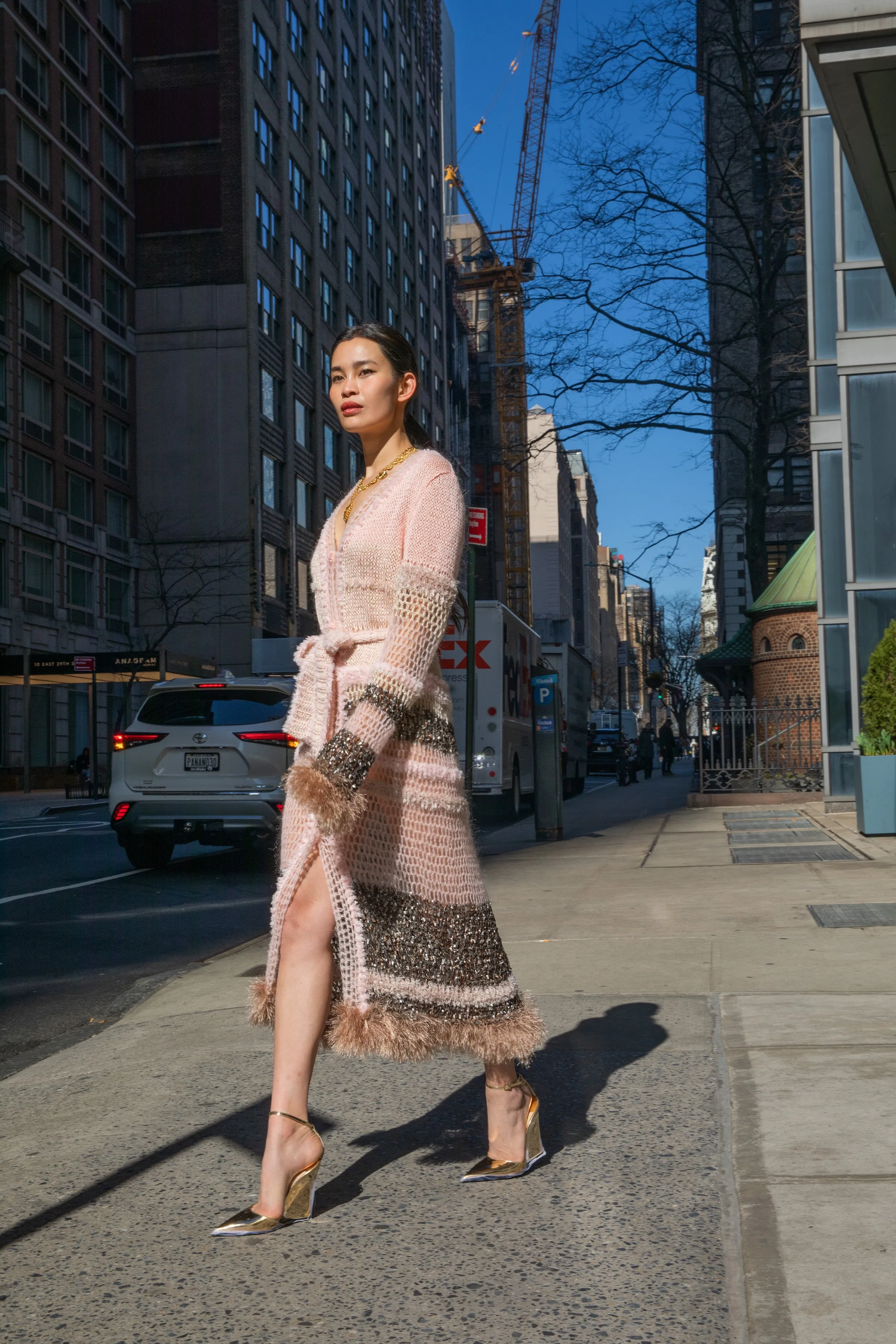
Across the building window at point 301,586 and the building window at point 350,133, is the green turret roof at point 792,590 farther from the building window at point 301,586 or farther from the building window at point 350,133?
the building window at point 350,133

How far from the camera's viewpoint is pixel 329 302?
192ft

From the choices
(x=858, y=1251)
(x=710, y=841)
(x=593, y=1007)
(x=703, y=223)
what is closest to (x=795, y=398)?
(x=703, y=223)

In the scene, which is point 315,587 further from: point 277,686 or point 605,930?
point 277,686

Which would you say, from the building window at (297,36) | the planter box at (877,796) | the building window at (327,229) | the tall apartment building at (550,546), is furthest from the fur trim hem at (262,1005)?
the tall apartment building at (550,546)

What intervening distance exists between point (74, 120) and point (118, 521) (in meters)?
12.9

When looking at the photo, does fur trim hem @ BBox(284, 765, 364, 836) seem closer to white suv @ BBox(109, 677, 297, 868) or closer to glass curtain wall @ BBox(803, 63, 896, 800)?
white suv @ BBox(109, 677, 297, 868)

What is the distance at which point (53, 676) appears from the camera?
36312 millimetres

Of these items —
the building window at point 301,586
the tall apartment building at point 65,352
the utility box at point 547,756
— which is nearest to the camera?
the utility box at point 547,756

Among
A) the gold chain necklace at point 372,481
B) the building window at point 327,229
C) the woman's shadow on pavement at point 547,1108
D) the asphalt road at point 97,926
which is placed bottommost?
the asphalt road at point 97,926

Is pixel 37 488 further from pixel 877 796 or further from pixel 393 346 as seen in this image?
pixel 393 346

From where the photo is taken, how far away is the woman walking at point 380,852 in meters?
3.01

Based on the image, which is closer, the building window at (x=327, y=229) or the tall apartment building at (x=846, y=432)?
the tall apartment building at (x=846, y=432)

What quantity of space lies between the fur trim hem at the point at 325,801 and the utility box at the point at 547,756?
505 inches

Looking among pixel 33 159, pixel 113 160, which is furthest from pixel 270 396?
pixel 33 159
